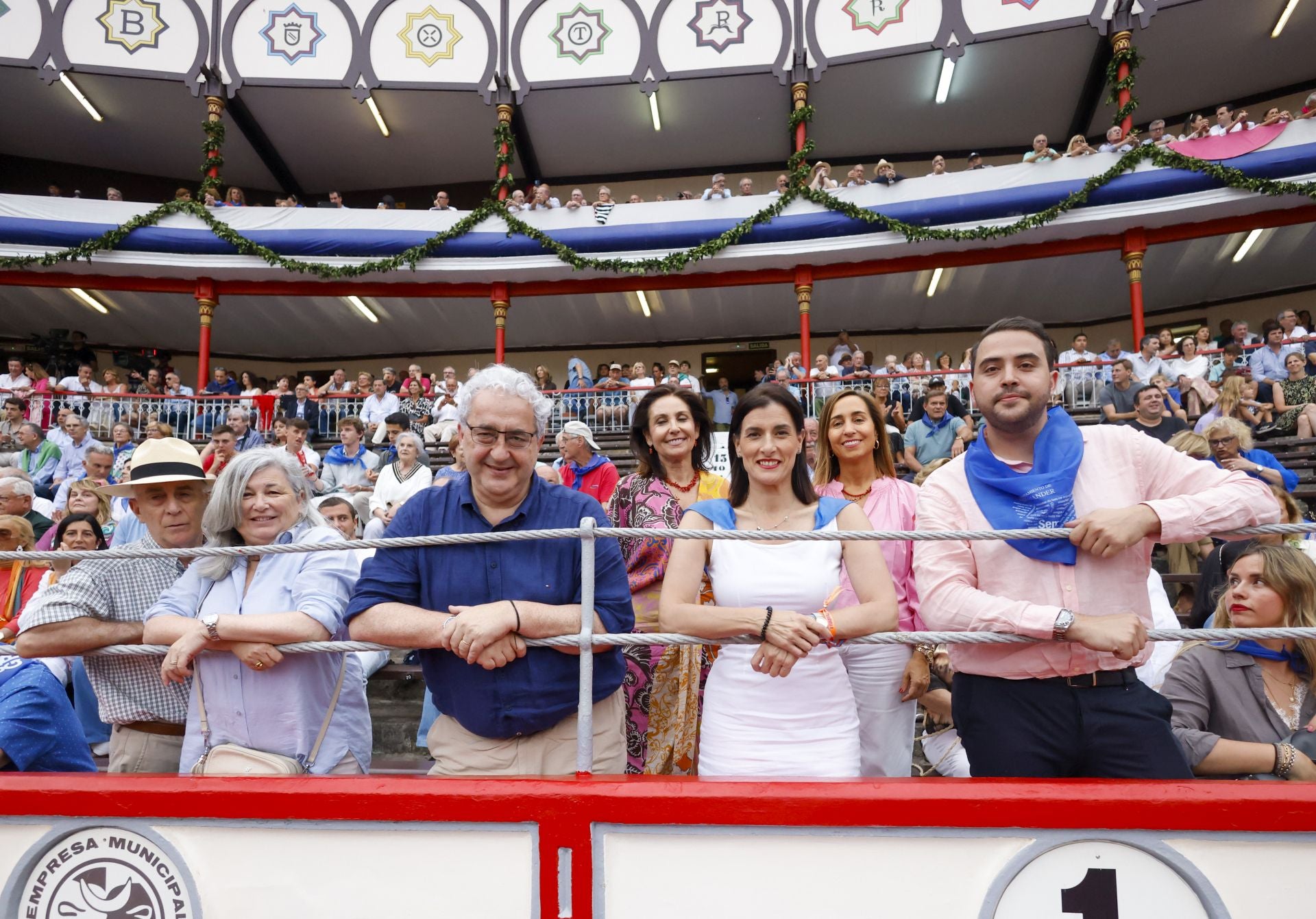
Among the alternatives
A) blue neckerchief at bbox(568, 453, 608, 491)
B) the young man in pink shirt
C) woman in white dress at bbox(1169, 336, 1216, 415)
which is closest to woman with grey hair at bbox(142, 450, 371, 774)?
the young man in pink shirt

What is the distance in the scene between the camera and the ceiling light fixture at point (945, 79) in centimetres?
1299

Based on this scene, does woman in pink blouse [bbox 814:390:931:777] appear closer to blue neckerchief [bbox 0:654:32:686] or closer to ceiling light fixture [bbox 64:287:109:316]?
blue neckerchief [bbox 0:654:32:686]

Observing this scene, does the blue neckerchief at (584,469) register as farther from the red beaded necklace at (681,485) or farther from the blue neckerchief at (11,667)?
the blue neckerchief at (11,667)

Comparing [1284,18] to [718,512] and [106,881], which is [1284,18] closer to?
[718,512]

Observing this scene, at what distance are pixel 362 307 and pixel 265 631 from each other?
14218mm

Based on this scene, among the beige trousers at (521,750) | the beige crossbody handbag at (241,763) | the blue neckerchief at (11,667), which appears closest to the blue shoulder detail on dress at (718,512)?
the beige trousers at (521,750)

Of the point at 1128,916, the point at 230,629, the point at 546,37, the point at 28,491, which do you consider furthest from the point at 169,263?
the point at 1128,916

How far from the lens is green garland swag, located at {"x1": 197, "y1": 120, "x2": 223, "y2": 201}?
13375mm

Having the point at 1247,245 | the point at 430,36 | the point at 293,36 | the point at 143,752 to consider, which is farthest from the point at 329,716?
the point at 293,36

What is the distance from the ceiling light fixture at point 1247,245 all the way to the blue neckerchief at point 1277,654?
483 inches

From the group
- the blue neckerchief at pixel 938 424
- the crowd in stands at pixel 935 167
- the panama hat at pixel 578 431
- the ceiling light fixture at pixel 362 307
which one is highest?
the crowd in stands at pixel 935 167

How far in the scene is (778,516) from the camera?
2209 millimetres

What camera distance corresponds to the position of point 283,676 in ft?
6.68

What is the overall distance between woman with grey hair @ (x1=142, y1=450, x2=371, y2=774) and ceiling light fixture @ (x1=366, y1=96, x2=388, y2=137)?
44.6ft
